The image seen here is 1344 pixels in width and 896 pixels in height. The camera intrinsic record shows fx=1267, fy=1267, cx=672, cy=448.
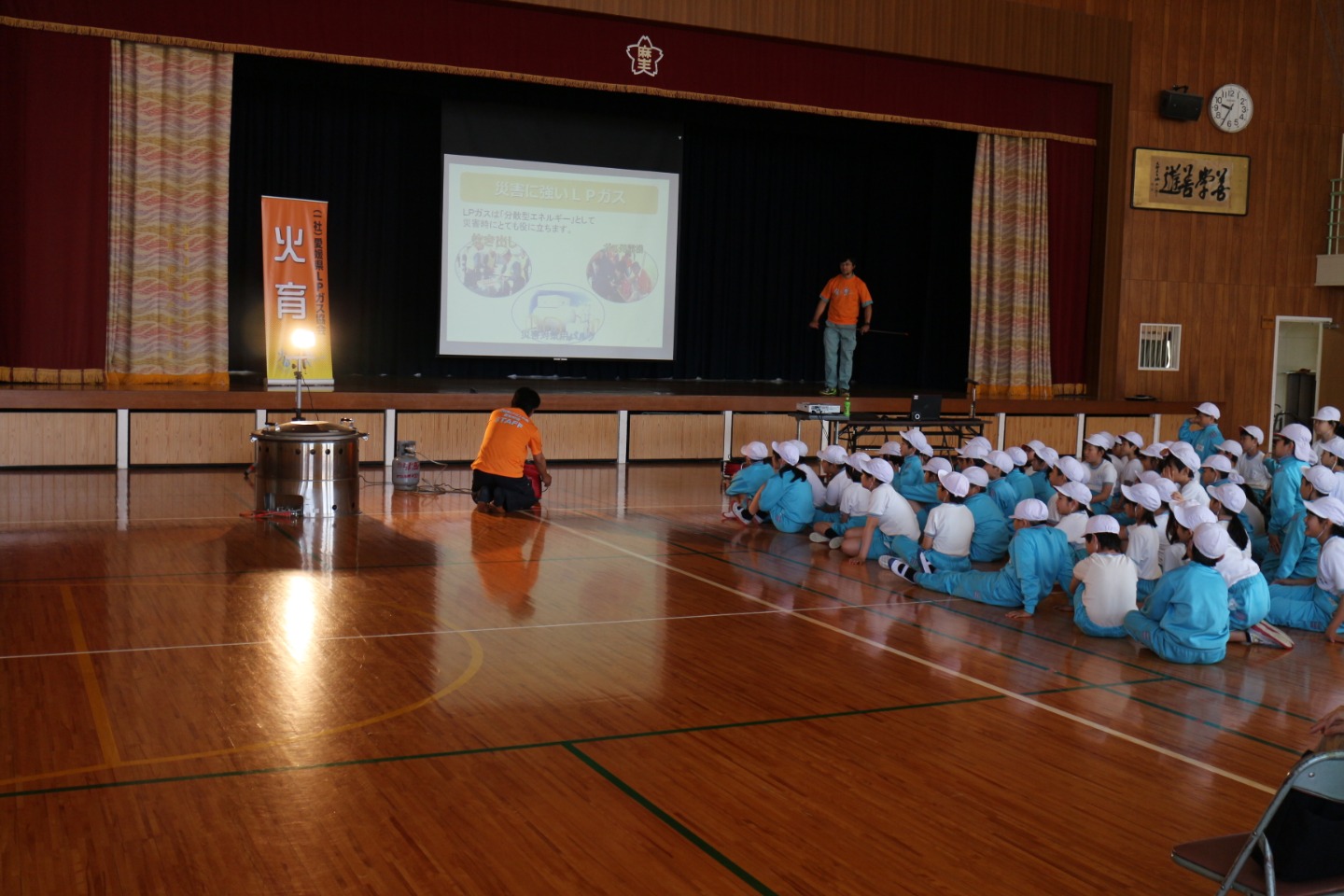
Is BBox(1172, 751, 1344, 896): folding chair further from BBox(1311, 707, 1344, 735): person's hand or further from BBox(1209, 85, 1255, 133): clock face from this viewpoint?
BBox(1209, 85, 1255, 133): clock face

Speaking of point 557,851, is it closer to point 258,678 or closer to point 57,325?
point 258,678

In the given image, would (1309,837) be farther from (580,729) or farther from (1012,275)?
(1012,275)

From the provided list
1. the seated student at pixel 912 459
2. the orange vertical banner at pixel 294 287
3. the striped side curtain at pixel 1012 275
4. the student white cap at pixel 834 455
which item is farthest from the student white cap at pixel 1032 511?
the striped side curtain at pixel 1012 275

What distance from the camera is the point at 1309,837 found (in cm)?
273

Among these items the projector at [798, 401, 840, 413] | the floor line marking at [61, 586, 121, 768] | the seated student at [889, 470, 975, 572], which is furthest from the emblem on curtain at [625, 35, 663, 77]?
the floor line marking at [61, 586, 121, 768]

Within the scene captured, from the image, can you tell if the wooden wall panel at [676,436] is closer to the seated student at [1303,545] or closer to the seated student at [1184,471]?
the seated student at [1184,471]

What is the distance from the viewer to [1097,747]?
4.57 m

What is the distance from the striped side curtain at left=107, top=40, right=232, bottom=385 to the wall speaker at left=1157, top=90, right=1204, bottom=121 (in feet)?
35.5

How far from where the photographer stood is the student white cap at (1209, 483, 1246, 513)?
7.01m

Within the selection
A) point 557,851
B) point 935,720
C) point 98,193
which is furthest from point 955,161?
point 557,851

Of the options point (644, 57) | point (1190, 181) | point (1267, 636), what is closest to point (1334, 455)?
point (1267, 636)

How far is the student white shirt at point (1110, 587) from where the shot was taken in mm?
6188

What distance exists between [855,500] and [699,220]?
30.2ft

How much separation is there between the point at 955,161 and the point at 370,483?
376 inches
